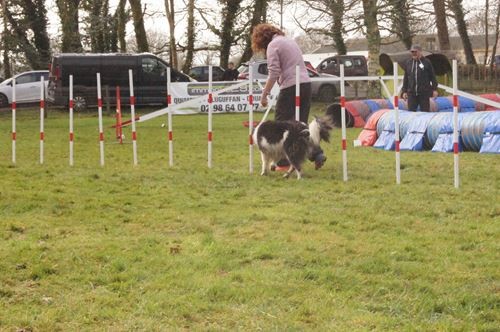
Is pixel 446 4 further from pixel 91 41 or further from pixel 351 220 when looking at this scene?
pixel 351 220

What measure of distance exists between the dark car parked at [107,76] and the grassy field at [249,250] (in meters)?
14.7

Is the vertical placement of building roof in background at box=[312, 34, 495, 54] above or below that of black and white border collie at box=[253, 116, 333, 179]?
above

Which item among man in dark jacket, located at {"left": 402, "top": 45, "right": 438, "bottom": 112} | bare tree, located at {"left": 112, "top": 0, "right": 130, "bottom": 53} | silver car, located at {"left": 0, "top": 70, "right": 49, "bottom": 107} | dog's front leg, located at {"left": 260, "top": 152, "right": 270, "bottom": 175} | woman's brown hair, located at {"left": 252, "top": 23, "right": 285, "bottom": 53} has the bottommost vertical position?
dog's front leg, located at {"left": 260, "top": 152, "right": 270, "bottom": 175}

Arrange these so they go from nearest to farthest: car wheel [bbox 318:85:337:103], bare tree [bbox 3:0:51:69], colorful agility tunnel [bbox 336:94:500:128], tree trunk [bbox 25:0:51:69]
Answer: colorful agility tunnel [bbox 336:94:500:128]
car wheel [bbox 318:85:337:103]
bare tree [bbox 3:0:51:69]
tree trunk [bbox 25:0:51:69]

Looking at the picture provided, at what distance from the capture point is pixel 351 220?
5938mm

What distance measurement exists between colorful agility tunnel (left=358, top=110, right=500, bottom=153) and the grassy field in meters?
1.78

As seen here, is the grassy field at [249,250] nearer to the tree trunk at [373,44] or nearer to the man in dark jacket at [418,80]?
the man in dark jacket at [418,80]

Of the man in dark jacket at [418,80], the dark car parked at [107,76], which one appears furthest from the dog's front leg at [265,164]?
the dark car parked at [107,76]

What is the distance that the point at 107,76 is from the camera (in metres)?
23.9

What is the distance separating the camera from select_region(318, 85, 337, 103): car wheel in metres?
25.5

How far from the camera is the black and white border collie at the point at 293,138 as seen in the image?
326 inches

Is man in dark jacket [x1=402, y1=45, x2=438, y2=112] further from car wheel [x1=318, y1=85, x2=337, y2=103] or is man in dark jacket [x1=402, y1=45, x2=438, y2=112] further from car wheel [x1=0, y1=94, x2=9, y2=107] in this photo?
car wheel [x1=0, y1=94, x2=9, y2=107]

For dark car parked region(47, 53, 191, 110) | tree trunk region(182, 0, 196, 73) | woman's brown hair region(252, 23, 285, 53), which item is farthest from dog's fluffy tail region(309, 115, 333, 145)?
tree trunk region(182, 0, 196, 73)

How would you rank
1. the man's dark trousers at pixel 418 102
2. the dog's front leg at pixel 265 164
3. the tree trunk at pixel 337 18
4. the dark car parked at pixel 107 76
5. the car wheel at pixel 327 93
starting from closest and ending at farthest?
the dog's front leg at pixel 265 164 < the man's dark trousers at pixel 418 102 < the dark car parked at pixel 107 76 < the car wheel at pixel 327 93 < the tree trunk at pixel 337 18
